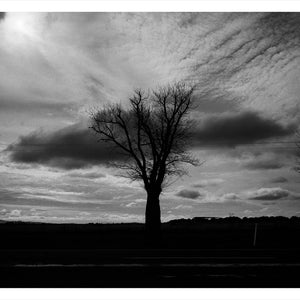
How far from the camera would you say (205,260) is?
14445 mm

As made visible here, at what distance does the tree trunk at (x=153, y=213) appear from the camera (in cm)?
2664

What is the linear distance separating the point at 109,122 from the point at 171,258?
14837 millimetres

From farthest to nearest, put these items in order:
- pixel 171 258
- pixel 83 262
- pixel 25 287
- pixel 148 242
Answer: pixel 148 242
pixel 171 258
pixel 83 262
pixel 25 287

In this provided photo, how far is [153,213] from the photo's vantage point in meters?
26.9

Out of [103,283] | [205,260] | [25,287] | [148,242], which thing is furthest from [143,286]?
[148,242]

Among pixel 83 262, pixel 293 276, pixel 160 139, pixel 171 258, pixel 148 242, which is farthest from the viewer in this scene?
pixel 160 139

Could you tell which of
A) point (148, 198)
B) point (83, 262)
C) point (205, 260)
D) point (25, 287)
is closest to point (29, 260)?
point (83, 262)

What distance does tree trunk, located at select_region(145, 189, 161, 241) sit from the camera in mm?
26641

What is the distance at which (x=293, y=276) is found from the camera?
36.6 ft

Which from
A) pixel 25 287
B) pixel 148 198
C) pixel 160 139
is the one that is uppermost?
pixel 160 139

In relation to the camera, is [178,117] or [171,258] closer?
[171,258]

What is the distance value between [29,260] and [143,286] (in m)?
5.93
